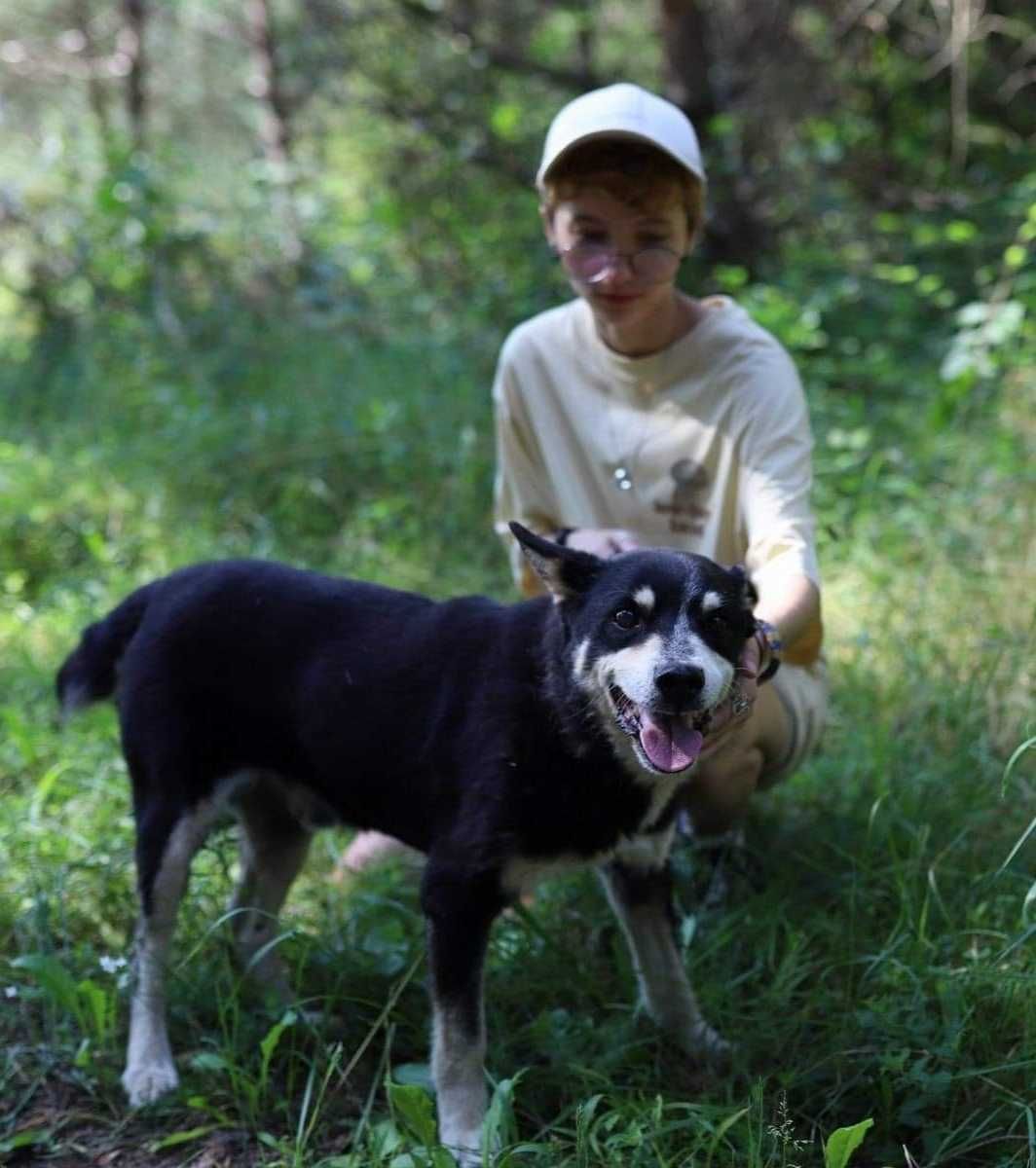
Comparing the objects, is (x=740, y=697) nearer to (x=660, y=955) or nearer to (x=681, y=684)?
(x=681, y=684)

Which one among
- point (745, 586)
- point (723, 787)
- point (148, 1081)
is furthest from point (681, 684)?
point (148, 1081)

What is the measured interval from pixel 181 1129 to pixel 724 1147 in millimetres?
1194

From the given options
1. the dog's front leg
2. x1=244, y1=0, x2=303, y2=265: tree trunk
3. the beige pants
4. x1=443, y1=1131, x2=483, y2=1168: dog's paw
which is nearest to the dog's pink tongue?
the dog's front leg

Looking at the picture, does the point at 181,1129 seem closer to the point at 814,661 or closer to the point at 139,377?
the point at 814,661

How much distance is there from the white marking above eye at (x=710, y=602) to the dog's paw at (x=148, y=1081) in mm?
1621

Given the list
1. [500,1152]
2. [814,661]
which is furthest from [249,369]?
[500,1152]

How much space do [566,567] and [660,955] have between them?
3.22ft

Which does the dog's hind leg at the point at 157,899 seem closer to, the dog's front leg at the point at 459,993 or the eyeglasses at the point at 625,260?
the dog's front leg at the point at 459,993

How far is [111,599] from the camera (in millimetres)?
5434

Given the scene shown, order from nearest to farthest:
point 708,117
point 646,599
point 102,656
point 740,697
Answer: point 646,599 < point 740,697 < point 102,656 < point 708,117

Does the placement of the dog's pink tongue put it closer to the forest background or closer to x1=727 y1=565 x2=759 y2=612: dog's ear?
x1=727 y1=565 x2=759 y2=612: dog's ear

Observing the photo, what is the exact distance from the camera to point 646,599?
255 centimetres

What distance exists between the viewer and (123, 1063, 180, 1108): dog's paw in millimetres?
2896

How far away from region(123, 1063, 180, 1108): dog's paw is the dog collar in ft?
5.28
